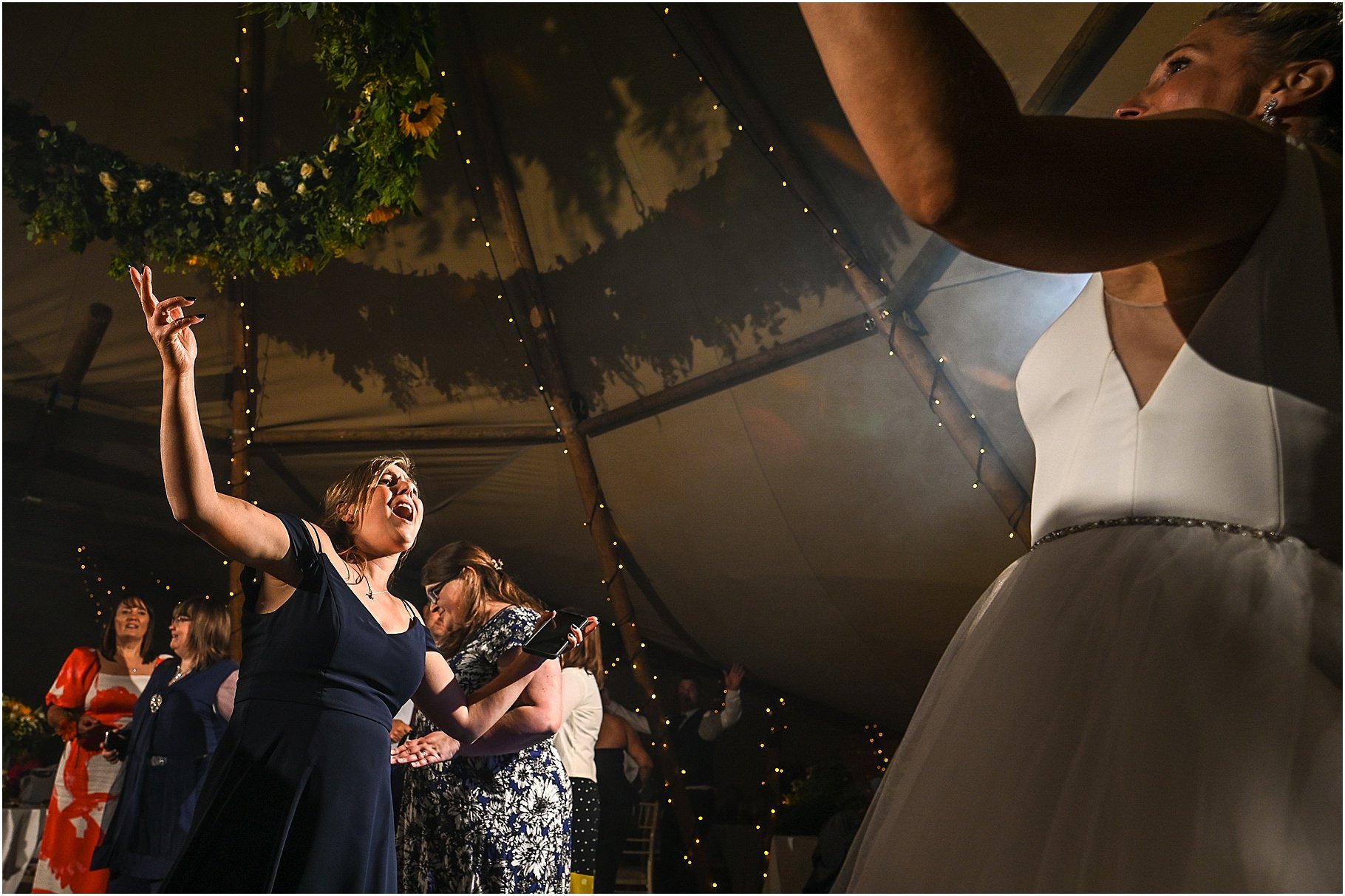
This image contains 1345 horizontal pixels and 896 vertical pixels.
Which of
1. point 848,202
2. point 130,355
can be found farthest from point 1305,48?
point 130,355

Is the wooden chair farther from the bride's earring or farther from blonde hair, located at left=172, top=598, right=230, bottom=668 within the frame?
the bride's earring

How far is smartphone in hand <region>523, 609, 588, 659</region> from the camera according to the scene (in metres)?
2.32

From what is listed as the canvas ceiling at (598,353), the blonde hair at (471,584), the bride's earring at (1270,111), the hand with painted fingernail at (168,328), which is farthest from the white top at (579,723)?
the bride's earring at (1270,111)

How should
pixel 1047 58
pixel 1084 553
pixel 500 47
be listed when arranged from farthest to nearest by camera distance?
pixel 500 47, pixel 1047 58, pixel 1084 553

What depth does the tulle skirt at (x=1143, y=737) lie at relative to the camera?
0.46 m

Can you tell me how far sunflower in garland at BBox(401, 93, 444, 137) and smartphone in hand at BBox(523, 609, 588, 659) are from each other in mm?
1940

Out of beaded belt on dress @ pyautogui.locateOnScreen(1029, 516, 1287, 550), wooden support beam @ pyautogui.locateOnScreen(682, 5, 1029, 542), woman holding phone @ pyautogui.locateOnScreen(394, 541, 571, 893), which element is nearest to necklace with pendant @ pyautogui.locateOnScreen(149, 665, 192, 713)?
woman holding phone @ pyautogui.locateOnScreen(394, 541, 571, 893)

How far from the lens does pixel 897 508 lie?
16.0ft

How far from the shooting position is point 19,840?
4535 millimetres

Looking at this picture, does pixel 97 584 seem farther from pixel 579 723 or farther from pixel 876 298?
pixel 876 298

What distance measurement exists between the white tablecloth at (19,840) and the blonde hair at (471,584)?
293 cm

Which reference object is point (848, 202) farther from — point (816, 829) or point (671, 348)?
point (816, 829)

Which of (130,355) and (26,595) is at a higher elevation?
(130,355)

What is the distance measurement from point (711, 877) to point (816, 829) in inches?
28.3
